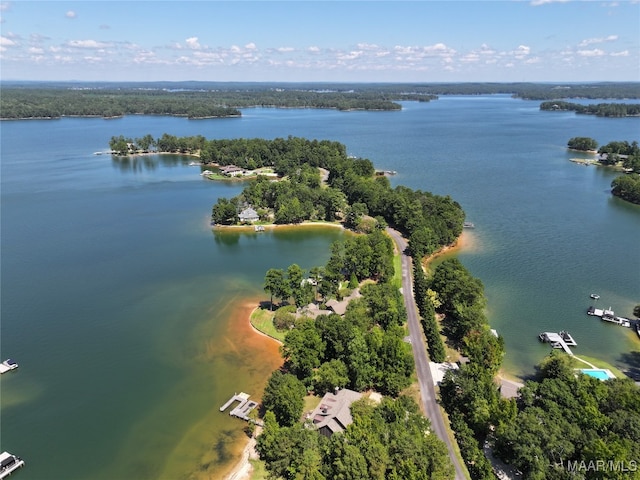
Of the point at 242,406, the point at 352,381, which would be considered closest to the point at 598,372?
the point at 352,381

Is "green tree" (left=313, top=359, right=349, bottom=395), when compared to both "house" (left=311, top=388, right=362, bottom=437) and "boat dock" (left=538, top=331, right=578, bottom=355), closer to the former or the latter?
"house" (left=311, top=388, right=362, bottom=437)

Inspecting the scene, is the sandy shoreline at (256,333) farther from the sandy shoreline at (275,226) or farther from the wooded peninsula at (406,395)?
the wooded peninsula at (406,395)

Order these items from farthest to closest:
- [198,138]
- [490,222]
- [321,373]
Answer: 1. [198,138]
2. [490,222]
3. [321,373]

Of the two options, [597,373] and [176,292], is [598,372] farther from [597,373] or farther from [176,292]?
[176,292]

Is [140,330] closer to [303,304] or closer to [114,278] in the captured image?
[114,278]

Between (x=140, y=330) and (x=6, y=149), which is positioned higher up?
(x=6, y=149)

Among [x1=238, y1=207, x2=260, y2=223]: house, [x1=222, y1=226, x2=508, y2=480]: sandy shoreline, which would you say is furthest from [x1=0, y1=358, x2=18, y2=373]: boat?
[x1=238, y1=207, x2=260, y2=223]: house

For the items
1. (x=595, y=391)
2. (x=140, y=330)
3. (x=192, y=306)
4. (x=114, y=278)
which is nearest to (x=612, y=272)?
(x=595, y=391)
